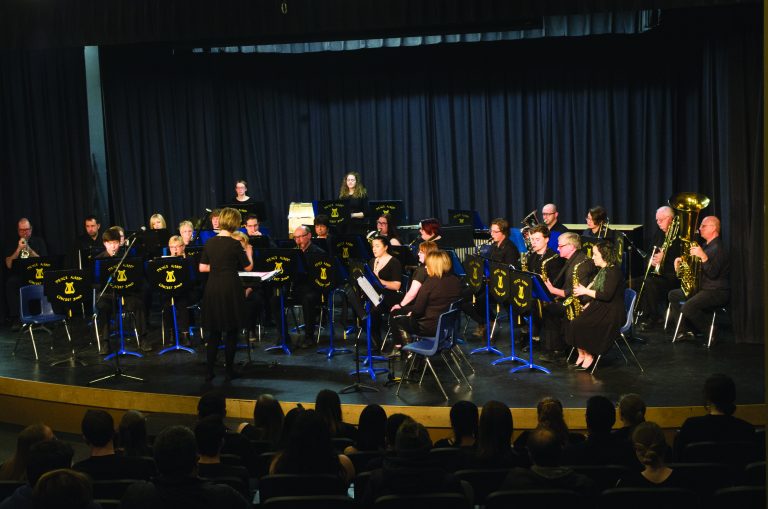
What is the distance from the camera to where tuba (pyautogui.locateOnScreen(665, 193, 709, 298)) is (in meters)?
9.86

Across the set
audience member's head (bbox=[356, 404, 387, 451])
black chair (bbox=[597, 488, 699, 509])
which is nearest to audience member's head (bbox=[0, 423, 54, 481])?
audience member's head (bbox=[356, 404, 387, 451])

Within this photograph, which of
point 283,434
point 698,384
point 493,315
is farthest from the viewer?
point 493,315

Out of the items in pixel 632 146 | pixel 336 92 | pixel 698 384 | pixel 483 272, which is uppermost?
pixel 336 92

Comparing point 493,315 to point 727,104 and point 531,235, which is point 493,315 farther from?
point 727,104

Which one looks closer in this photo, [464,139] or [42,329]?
[42,329]

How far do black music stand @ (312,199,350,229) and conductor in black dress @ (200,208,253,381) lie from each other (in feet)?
13.5

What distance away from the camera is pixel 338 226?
1290 centimetres

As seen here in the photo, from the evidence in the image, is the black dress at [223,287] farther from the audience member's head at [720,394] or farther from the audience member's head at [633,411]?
the audience member's head at [720,394]

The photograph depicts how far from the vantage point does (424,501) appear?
4.12m

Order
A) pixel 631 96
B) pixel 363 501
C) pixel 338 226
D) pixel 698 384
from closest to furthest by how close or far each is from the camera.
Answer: pixel 363 501
pixel 698 384
pixel 338 226
pixel 631 96

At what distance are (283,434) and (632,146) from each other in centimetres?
972

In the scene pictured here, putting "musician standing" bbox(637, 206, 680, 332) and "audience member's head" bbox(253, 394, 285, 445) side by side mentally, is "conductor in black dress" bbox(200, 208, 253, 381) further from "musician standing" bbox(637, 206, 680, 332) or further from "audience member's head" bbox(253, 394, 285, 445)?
"musician standing" bbox(637, 206, 680, 332)

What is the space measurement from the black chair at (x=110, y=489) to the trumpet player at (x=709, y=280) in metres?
6.80

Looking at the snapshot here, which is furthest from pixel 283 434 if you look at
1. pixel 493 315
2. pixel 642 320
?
pixel 642 320
